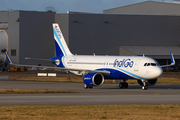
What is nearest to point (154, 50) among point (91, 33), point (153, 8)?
point (91, 33)

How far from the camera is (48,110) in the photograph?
1933 centimetres

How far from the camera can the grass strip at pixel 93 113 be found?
661 inches

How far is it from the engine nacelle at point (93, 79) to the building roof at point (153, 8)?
75766 mm

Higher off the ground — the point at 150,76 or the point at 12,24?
the point at 12,24

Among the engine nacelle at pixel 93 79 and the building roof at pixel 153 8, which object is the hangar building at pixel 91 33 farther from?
the engine nacelle at pixel 93 79

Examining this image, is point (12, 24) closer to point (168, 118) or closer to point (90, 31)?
point (90, 31)

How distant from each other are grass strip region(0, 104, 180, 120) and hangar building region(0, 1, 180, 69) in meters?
74.7

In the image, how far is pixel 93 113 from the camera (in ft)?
60.0

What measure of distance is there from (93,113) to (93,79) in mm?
20700

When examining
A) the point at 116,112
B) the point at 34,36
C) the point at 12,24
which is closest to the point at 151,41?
the point at 34,36

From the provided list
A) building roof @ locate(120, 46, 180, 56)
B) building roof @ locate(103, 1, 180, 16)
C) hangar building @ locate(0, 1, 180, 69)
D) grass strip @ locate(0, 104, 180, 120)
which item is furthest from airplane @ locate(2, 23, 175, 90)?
building roof @ locate(103, 1, 180, 16)

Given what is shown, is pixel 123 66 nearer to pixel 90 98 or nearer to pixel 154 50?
pixel 90 98

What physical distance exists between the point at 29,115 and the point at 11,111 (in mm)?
1987

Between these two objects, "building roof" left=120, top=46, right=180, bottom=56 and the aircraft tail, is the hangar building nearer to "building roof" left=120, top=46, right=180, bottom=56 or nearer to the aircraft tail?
"building roof" left=120, top=46, right=180, bottom=56
